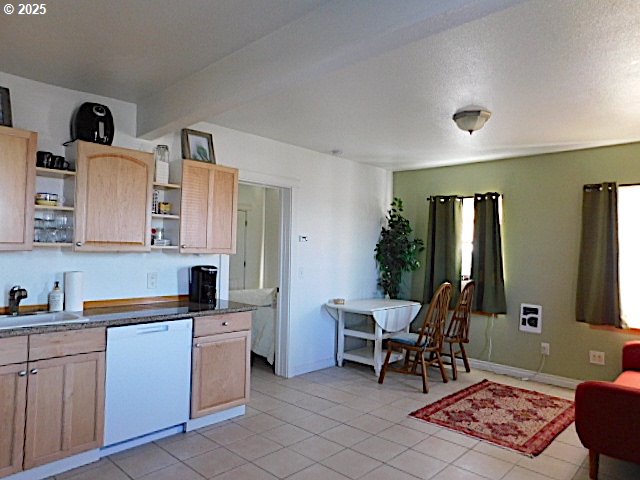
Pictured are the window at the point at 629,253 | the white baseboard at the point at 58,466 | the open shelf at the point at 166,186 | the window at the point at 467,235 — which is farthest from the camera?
the window at the point at 467,235

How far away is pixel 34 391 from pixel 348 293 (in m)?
3.46

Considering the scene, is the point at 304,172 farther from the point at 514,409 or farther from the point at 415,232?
the point at 514,409

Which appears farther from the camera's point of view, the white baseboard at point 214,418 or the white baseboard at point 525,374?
→ the white baseboard at point 525,374

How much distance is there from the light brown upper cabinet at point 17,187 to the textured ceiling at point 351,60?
49cm

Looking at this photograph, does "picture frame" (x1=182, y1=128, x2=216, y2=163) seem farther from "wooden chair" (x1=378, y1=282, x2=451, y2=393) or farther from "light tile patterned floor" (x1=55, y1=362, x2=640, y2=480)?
"wooden chair" (x1=378, y1=282, x2=451, y2=393)

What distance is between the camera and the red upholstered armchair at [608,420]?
238cm

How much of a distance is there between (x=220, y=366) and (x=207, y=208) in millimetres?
1210

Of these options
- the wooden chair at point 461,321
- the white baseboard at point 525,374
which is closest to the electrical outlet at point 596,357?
the white baseboard at point 525,374

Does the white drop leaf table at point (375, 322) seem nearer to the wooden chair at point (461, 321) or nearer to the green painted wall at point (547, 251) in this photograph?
the wooden chair at point (461, 321)

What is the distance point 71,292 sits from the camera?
292 cm

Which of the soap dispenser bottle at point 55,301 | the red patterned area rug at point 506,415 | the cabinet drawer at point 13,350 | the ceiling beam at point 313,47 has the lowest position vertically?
the red patterned area rug at point 506,415

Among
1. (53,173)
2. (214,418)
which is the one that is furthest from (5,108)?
(214,418)

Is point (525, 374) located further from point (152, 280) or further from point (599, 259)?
point (152, 280)

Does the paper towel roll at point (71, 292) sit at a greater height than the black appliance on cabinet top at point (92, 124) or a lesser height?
lesser
